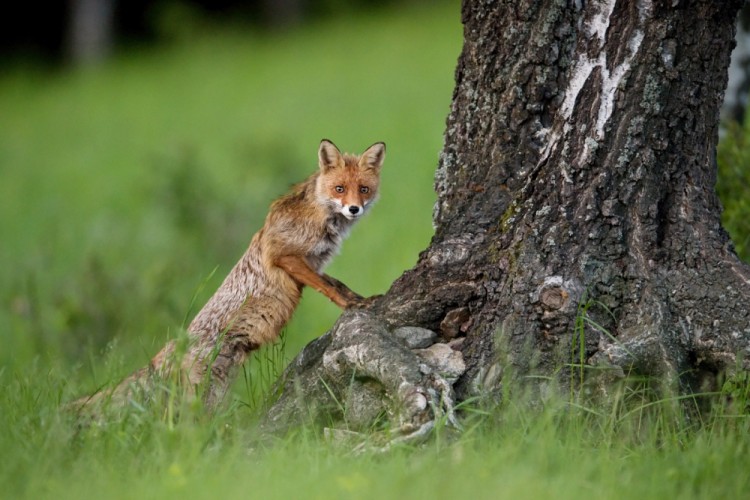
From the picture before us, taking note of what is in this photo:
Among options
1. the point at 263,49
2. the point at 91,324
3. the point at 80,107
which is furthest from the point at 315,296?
the point at 263,49

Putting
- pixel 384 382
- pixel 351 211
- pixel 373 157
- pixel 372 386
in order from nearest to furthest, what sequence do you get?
pixel 384 382 → pixel 372 386 → pixel 351 211 → pixel 373 157

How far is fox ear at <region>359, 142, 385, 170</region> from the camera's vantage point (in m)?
7.38

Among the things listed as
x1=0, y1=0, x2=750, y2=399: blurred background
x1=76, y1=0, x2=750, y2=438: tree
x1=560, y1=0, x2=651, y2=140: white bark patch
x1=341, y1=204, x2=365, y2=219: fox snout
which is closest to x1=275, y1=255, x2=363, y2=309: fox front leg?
x1=341, y1=204, x2=365, y2=219: fox snout

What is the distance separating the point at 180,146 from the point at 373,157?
20.0ft

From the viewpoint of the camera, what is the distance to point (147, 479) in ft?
14.8

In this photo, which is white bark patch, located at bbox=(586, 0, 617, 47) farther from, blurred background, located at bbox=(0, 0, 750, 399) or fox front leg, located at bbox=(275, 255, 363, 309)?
blurred background, located at bbox=(0, 0, 750, 399)

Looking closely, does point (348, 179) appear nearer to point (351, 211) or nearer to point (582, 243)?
point (351, 211)

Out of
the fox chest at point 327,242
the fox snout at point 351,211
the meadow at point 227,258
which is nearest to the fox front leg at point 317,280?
the fox chest at point 327,242

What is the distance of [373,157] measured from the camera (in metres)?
7.46

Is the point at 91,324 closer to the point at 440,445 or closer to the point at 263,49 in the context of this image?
the point at 440,445

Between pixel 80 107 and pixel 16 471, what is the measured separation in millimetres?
26596

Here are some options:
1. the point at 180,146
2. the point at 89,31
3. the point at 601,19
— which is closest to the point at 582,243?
the point at 601,19

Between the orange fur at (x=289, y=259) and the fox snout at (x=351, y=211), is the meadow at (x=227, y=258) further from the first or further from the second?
the fox snout at (x=351, y=211)

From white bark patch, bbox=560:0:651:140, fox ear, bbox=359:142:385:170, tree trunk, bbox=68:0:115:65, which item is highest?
tree trunk, bbox=68:0:115:65
